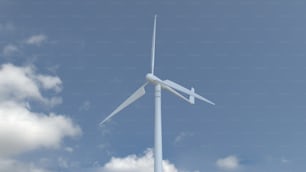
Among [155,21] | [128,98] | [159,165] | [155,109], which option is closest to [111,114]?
[128,98]

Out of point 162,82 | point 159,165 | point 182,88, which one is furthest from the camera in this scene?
point 182,88

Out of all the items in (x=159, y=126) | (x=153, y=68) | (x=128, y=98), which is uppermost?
(x=153, y=68)

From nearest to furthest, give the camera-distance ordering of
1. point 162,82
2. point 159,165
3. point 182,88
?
1. point 159,165
2. point 162,82
3. point 182,88

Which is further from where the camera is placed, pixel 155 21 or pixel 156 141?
pixel 155 21

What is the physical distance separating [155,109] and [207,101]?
9.48 meters

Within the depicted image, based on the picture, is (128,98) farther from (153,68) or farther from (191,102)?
(191,102)

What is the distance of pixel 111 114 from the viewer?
55062 millimetres

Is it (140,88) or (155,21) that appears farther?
(155,21)

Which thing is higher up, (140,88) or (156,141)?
(140,88)

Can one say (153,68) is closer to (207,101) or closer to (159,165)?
(207,101)

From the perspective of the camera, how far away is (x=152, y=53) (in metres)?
56.5

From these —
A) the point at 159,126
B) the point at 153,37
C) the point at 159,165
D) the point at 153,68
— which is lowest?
the point at 159,165

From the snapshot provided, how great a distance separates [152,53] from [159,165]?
15177 mm

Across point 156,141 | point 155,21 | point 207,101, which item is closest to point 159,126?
point 156,141
